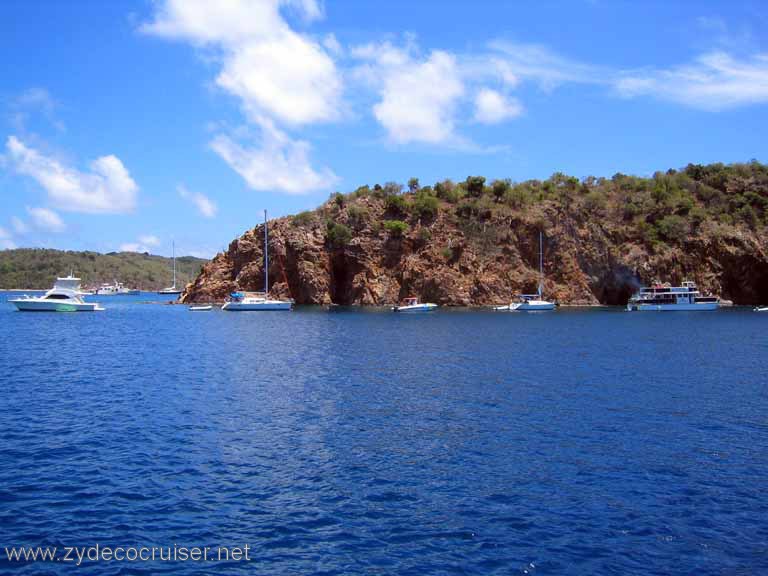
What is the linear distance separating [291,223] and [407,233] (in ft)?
82.3

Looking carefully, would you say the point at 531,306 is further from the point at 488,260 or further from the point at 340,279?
the point at 340,279

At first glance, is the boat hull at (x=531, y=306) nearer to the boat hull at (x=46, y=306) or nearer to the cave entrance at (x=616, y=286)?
the cave entrance at (x=616, y=286)

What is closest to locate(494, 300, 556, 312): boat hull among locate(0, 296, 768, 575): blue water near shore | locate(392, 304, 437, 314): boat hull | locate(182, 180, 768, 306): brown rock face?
locate(182, 180, 768, 306): brown rock face

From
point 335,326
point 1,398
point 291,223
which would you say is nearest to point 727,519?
point 1,398

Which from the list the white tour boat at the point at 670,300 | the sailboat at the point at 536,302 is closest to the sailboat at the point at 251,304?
the sailboat at the point at 536,302

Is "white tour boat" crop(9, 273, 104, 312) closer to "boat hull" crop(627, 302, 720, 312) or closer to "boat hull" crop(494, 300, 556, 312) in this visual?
"boat hull" crop(494, 300, 556, 312)

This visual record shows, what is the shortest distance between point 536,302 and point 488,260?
58.2 ft

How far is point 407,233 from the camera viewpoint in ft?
418

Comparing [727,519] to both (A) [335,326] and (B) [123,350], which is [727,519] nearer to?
(B) [123,350]

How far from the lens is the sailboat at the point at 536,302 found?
109575mm

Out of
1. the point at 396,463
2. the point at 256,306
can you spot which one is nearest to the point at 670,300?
the point at 256,306

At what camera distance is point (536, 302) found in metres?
110

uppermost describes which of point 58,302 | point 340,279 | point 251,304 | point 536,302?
point 340,279

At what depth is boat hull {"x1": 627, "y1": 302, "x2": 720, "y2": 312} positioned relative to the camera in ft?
367
